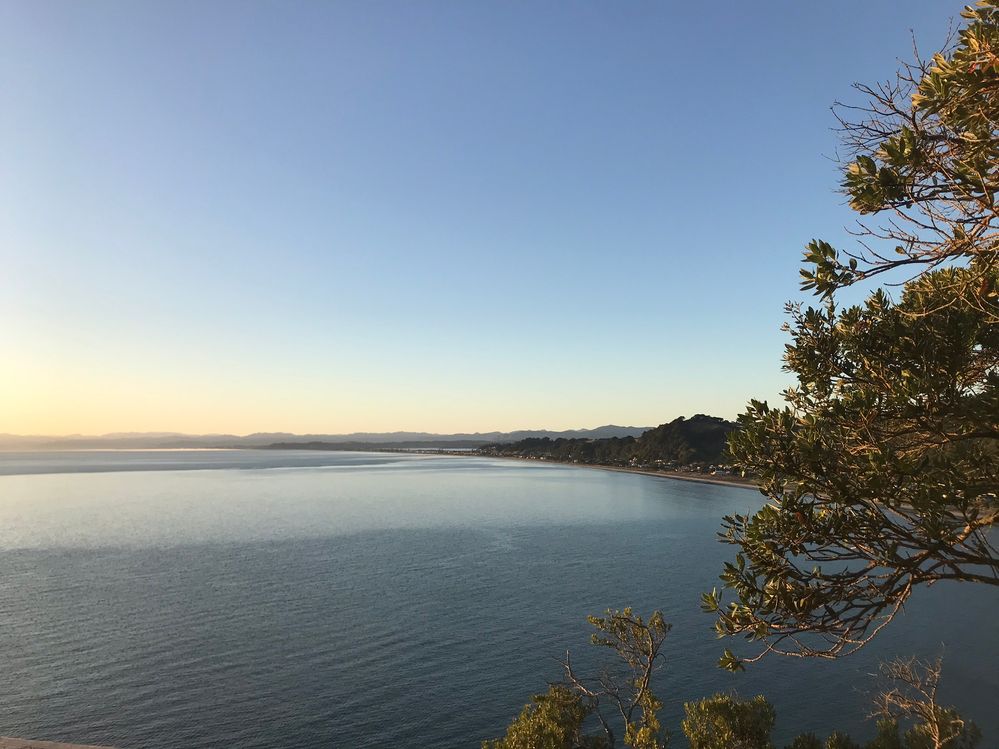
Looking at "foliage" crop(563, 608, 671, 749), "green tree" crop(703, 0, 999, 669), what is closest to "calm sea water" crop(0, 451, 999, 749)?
"foliage" crop(563, 608, 671, 749)

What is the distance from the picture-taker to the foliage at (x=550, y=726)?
18141 mm

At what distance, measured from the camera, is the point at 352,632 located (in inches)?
1668

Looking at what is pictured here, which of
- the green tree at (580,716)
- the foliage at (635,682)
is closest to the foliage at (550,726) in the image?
the green tree at (580,716)

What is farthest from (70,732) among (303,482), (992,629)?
(303,482)

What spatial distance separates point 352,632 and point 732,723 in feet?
93.3

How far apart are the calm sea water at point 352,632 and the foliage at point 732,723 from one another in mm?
11007

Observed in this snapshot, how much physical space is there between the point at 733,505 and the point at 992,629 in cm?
7827

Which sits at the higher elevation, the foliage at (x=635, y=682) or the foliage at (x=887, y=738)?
the foliage at (x=635, y=682)

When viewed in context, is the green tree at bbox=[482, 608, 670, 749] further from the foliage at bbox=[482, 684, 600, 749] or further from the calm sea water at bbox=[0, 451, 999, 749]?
the calm sea water at bbox=[0, 451, 999, 749]

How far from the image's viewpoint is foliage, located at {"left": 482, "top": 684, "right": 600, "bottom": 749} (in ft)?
59.5

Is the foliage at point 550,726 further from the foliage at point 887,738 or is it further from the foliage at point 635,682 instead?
the foliage at point 887,738

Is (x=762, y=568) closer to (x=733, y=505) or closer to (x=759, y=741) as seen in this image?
(x=759, y=741)

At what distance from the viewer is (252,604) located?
48.4m

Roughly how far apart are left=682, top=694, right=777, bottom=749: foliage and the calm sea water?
433 inches
